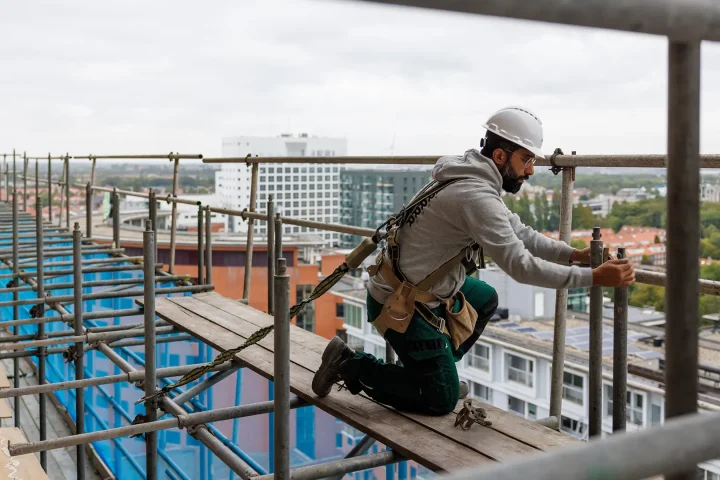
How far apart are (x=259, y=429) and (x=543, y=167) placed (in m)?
7.23

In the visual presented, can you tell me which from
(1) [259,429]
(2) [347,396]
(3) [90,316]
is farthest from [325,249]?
(2) [347,396]

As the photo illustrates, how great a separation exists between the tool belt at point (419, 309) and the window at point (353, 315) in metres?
20.5

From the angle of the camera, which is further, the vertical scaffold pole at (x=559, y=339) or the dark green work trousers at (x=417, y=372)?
the vertical scaffold pole at (x=559, y=339)

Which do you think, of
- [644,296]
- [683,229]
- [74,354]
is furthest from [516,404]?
[683,229]

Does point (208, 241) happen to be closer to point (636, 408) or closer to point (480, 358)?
point (636, 408)

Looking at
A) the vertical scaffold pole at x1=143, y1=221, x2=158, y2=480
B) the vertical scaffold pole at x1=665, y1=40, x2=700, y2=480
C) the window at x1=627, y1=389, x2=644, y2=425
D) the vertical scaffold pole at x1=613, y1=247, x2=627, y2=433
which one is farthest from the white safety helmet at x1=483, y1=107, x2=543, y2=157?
the window at x1=627, y1=389, x2=644, y2=425

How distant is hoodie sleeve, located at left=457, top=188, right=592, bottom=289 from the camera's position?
246 centimetres

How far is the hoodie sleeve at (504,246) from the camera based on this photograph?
246cm

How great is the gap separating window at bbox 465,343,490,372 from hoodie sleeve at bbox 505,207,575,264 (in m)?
17.6

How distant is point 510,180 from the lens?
2.78 metres

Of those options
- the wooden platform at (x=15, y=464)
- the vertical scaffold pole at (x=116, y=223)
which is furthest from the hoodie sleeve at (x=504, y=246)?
→ the vertical scaffold pole at (x=116, y=223)

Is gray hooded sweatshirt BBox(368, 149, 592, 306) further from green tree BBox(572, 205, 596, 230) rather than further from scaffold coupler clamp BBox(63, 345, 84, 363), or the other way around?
scaffold coupler clamp BBox(63, 345, 84, 363)

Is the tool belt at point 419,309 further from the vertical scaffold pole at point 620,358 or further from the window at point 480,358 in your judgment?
the window at point 480,358

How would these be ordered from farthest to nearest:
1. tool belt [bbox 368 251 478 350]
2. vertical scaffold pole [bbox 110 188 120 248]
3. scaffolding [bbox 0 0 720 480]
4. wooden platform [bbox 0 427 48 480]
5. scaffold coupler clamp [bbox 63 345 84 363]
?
vertical scaffold pole [bbox 110 188 120 248]
scaffold coupler clamp [bbox 63 345 84 363]
wooden platform [bbox 0 427 48 480]
tool belt [bbox 368 251 478 350]
scaffolding [bbox 0 0 720 480]
